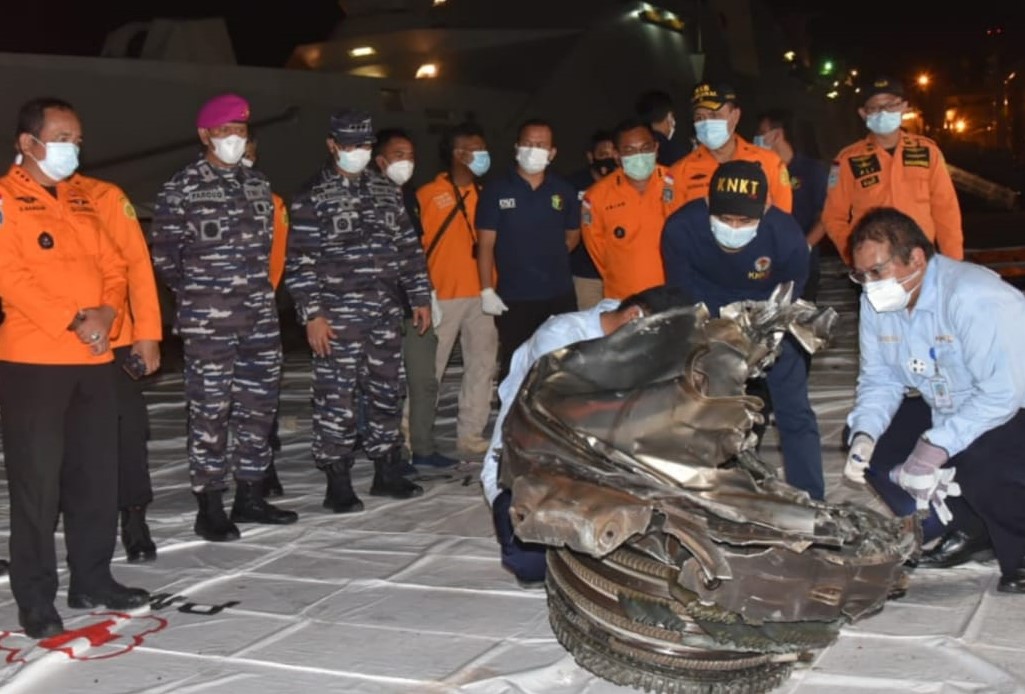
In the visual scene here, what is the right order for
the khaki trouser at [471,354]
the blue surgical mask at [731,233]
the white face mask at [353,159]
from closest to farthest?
1. the blue surgical mask at [731,233]
2. the white face mask at [353,159]
3. the khaki trouser at [471,354]

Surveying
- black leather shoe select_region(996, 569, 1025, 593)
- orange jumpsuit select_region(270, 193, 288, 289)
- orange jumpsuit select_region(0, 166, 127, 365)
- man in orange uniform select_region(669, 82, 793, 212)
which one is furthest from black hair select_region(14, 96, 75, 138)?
black leather shoe select_region(996, 569, 1025, 593)

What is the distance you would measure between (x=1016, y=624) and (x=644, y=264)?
2.71 meters

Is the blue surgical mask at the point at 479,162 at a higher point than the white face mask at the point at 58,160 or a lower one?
higher

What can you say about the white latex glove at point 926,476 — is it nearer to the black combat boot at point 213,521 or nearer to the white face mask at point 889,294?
the white face mask at point 889,294

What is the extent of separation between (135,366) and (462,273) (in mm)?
2318

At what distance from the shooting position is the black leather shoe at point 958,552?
153 inches

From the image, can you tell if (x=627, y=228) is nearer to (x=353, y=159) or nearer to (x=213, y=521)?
(x=353, y=159)

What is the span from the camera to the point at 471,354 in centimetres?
618

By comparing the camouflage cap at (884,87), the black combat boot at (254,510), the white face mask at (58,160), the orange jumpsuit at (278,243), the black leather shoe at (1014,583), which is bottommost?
the black leather shoe at (1014,583)

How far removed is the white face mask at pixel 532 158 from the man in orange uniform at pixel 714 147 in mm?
814

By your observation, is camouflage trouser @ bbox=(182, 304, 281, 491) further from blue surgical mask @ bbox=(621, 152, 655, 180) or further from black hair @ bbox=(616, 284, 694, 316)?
blue surgical mask @ bbox=(621, 152, 655, 180)

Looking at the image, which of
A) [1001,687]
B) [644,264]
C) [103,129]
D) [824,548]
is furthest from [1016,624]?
[103,129]

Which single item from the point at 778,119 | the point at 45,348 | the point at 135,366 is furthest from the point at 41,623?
the point at 778,119

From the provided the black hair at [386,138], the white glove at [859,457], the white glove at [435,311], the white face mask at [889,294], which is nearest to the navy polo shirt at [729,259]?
the white face mask at [889,294]
